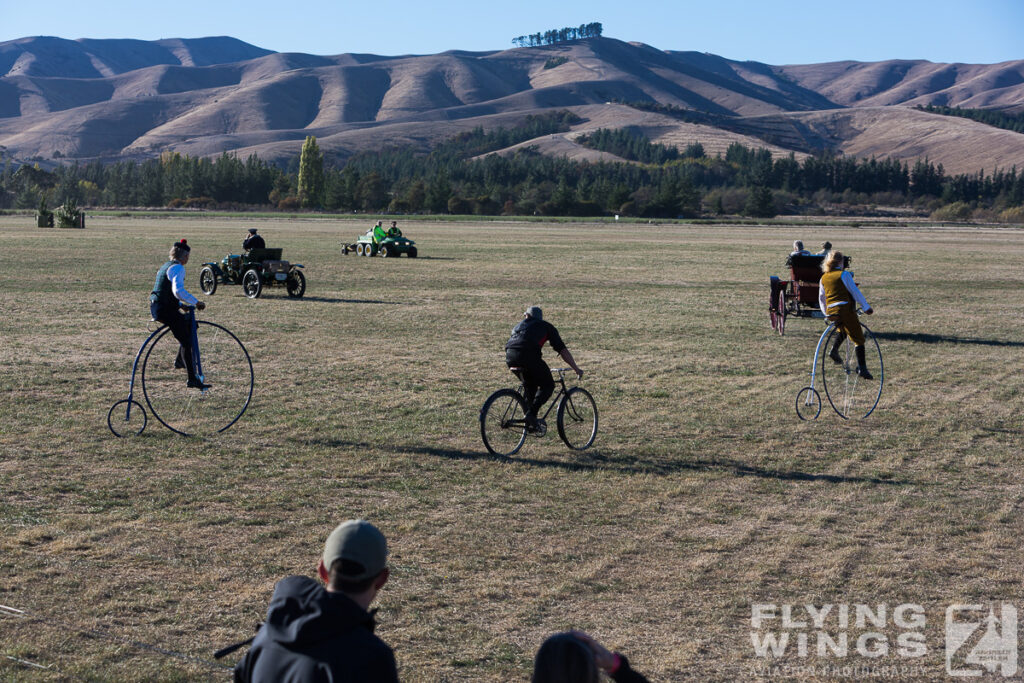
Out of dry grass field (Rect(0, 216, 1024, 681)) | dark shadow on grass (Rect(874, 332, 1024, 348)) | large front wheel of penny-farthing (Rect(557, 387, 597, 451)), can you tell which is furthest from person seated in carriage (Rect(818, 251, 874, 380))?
dark shadow on grass (Rect(874, 332, 1024, 348))

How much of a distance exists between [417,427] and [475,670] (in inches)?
273

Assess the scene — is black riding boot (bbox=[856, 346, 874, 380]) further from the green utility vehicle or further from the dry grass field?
the green utility vehicle

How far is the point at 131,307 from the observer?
84.7 ft

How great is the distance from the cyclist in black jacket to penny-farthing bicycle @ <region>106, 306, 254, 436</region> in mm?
3125

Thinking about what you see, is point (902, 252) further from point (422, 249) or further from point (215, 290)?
point (215, 290)

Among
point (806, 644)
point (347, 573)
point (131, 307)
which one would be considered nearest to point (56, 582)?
point (347, 573)

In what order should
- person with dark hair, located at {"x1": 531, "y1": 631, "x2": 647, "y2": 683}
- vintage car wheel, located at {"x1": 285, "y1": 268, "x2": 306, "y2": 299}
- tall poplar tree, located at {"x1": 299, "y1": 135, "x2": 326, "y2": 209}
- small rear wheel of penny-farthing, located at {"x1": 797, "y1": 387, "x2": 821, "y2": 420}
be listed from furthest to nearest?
tall poplar tree, located at {"x1": 299, "y1": 135, "x2": 326, "y2": 209} < vintage car wheel, located at {"x1": 285, "y1": 268, "x2": 306, "y2": 299} < small rear wheel of penny-farthing, located at {"x1": 797, "y1": 387, "x2": 821, "y2": 420} < person with dark hair, located at {"x1": 531, "y1": 631, "x2": 647, "y2": 683}

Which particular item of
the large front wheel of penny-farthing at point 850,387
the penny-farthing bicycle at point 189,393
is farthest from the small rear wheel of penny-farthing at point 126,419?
the large front wheel of penny-farthing at point 850,387

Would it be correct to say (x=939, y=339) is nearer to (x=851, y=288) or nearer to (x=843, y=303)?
(x=843, y=303)

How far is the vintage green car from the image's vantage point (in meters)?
29.9

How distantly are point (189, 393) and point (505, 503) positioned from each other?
6843 millimetres

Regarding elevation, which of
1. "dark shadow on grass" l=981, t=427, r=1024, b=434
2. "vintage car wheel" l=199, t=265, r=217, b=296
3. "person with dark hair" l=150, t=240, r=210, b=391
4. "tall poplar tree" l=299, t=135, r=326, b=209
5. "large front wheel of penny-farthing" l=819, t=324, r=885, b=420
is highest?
"tall poplar tree" l=299, t=135, r=326, b=209

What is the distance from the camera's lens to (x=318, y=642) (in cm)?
341

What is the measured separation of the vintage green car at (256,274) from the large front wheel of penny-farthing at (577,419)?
18.3 meters
